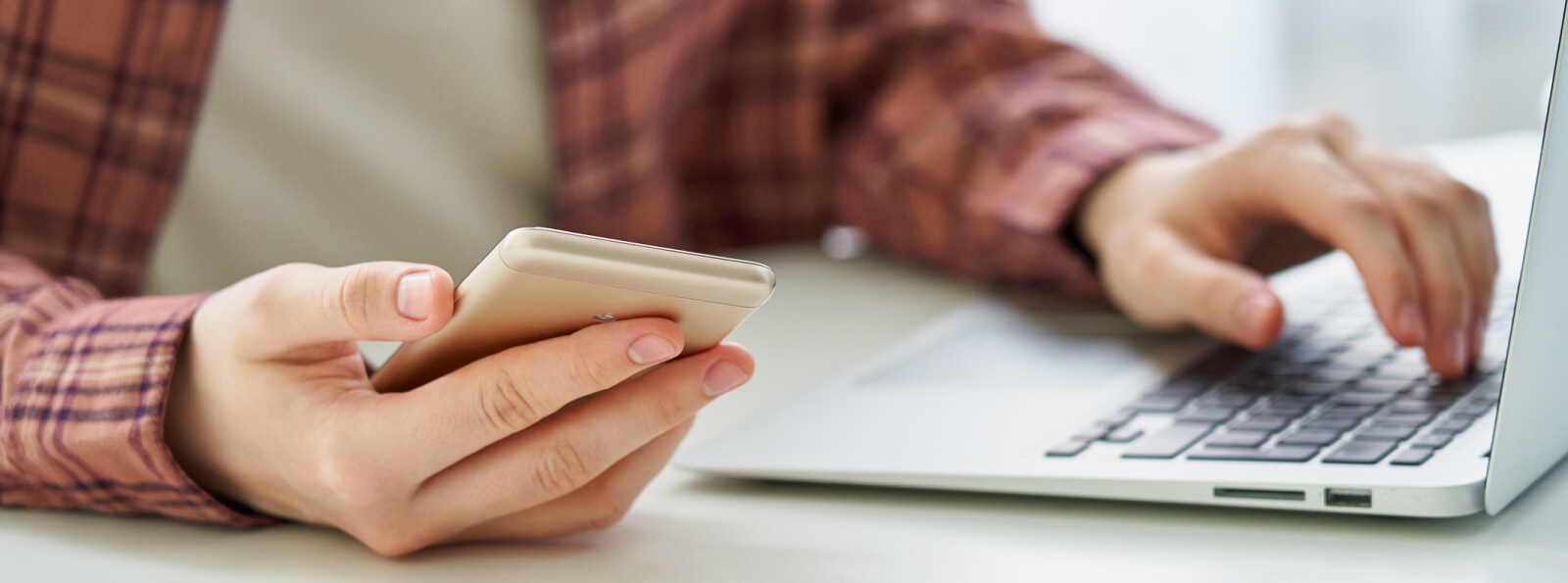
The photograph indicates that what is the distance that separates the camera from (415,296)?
0.26 m

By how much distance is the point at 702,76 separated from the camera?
0.82 meters

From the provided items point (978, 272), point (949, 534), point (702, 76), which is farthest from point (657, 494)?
point (702, 76)

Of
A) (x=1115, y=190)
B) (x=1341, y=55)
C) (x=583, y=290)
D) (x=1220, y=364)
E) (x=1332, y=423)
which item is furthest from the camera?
(x=1341, y=55)

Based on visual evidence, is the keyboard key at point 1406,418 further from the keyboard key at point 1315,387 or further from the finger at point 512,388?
the finger at point 512,388

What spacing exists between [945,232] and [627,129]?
0.74ft

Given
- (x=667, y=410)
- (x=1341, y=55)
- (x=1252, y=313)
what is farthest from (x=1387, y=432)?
(x=1341, y=55)

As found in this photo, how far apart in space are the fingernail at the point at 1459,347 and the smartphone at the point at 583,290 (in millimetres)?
275

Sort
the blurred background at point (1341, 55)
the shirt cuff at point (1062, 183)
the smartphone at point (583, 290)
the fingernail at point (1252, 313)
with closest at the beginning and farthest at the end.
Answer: the smartphone at point (583, 290), the fingernail at point (1252, 313), the shirt cuff at point (1062, 183), the blurred background at point (1341, 55)

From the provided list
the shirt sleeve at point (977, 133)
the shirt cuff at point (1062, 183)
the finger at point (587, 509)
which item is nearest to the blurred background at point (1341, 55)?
the shirt sleeve at point (977, 133)

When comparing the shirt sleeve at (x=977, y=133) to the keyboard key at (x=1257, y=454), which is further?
the shirt sleeve at (x=977, y=133)

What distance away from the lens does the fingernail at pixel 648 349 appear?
263mm

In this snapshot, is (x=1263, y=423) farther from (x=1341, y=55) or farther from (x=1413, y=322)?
(x=1341, y=55)

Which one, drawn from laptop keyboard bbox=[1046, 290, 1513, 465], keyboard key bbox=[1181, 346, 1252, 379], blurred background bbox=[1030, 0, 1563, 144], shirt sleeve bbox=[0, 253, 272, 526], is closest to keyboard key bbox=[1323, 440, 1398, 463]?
laptop keyboard bbox=[1046, 290, 1513, 465]

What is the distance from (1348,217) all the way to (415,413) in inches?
14.2
